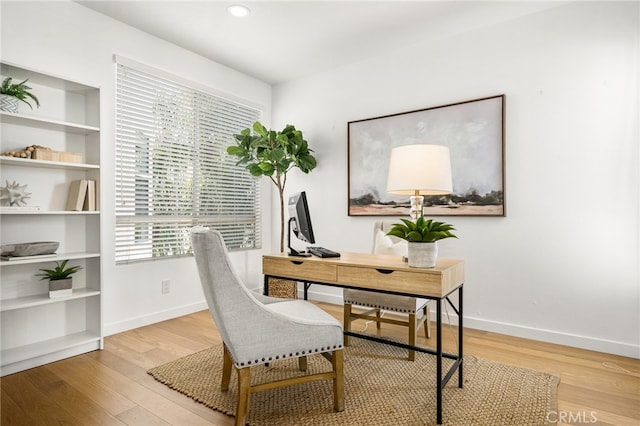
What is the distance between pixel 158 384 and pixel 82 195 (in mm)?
1431

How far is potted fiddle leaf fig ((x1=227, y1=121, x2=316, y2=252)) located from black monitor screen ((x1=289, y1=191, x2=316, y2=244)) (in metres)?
1.40

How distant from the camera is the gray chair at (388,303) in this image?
8.07 ft

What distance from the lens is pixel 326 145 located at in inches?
164

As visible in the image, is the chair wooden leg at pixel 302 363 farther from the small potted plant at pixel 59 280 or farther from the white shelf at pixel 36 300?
the small potted plant at pixel 59 280

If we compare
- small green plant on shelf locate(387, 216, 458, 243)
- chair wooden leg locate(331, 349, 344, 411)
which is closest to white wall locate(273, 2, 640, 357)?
small green plant on shelf locate(387, 216, 458, 243)

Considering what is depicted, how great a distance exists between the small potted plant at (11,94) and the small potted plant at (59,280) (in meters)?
1.06

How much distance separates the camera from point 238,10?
2.87 meters

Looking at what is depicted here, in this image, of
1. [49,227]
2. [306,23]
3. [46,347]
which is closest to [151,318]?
[46,347]

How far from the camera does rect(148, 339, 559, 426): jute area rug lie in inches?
70.8

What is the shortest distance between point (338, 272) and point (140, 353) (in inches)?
65.4

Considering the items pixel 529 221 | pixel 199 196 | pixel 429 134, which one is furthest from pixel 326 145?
pixel 529 221

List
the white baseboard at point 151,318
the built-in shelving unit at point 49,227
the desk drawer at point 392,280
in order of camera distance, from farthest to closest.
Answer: the white baseboard at point 151,318 < the built-in shelving unit at point 49,227 < the desk drawer at point 392,280

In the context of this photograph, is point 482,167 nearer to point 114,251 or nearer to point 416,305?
point 416,305

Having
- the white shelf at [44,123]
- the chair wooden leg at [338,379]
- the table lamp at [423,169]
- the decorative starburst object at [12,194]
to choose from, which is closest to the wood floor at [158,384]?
the chair wooden leg at [338,379]
